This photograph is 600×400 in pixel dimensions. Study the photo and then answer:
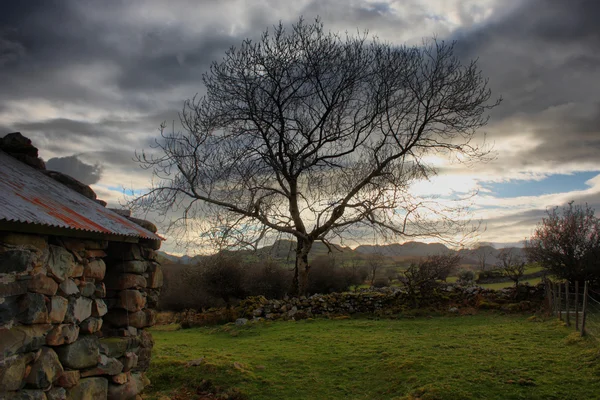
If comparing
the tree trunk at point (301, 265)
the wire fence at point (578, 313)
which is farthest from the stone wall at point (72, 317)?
the tree trunk at point (301, 265)

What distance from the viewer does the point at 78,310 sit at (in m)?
5.17

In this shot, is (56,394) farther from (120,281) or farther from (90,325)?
(120,281)

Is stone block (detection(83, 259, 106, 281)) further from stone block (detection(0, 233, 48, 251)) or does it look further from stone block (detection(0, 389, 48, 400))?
stone block (detection(0, 389, 48, 400))

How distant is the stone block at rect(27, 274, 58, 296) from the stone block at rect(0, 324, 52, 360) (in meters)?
0.36

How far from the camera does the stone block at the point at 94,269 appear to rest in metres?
5.41

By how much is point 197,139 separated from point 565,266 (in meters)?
16.1

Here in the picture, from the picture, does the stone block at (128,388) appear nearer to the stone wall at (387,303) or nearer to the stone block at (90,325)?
the stone block at (90,325)

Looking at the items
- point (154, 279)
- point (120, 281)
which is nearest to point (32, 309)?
point (120, 281)

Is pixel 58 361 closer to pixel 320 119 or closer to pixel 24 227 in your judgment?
pixel 24 227

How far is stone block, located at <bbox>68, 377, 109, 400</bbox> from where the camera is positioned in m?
5.05

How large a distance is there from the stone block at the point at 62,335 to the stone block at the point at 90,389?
1.89 feet

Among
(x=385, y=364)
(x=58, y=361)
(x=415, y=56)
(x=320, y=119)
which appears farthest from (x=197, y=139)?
(x=58, y=361)

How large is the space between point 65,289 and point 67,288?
1.5 inches

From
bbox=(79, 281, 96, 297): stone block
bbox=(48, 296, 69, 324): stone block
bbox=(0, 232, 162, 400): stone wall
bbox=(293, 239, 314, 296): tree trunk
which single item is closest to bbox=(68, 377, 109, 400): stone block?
bbox=(0, 232, 162, 400): stone wall
